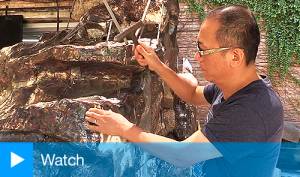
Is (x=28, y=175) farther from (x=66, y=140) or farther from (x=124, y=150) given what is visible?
(x=124, y=150)

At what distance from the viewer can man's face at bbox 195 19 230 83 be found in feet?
6.56

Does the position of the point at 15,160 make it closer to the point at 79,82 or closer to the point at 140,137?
the point at 140,137

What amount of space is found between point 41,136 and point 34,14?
11.9ft

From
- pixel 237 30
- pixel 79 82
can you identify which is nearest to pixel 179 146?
pixel 237 30

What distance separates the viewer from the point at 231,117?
188cm

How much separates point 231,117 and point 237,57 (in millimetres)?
287

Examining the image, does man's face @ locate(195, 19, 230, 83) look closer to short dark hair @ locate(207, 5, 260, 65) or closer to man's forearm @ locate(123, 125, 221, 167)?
short dark hair @ locate(207, 5, 260, 65)

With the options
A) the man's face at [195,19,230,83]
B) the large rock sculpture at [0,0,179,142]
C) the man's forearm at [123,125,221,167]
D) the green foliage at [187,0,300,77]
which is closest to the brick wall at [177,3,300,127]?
the green foliage at [187,0,300,77]

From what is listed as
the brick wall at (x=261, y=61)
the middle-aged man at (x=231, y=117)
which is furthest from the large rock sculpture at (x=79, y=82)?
the brick wall at (x=261, y=61)

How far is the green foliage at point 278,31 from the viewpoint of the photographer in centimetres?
691

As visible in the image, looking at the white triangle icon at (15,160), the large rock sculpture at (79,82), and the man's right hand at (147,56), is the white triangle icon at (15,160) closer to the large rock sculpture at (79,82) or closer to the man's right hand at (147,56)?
the large rock sculpture at (79,82)

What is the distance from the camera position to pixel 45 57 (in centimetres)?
294

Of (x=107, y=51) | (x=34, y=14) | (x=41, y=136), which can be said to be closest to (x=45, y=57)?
(x=107, y=51)

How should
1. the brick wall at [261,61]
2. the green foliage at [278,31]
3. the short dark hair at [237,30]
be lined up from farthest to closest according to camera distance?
the green foliage at [278,31]
the brick wall at [261,61]
the short dark hair at [237,30]
